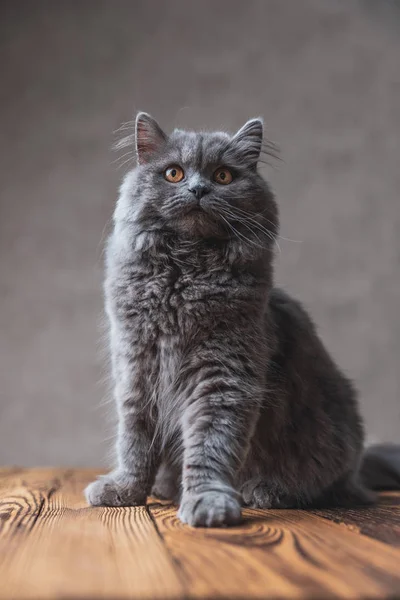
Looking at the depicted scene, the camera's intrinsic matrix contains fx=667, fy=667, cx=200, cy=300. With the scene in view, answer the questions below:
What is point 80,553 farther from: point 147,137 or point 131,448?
point 147,137

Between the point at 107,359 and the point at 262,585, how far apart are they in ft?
3.96

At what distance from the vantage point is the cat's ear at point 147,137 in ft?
6.11

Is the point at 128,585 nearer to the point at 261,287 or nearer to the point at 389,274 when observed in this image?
the point at 261,287

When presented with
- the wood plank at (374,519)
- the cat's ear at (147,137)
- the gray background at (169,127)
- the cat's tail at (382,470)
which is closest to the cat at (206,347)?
the cat's ear at (147,137)

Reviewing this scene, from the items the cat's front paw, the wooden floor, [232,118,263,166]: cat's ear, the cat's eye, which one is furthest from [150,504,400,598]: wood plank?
[232,118,263,166]: cat's ear

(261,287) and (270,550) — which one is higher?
(261,287)

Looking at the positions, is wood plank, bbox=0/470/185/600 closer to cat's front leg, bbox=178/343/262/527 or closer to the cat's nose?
cat's front leg, bbox=178/343/262/527

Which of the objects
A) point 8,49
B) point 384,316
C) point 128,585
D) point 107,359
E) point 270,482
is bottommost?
point 128,585

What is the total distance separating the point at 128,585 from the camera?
0.99 meters

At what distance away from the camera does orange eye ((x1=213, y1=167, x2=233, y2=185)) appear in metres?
1.79

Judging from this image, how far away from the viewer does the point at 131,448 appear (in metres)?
1.79

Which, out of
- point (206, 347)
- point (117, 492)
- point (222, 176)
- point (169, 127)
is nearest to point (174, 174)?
point (222, 176)

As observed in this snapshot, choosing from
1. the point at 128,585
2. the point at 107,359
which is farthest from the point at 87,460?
the point at 128,585

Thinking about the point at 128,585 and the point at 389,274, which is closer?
the point at 128,585
